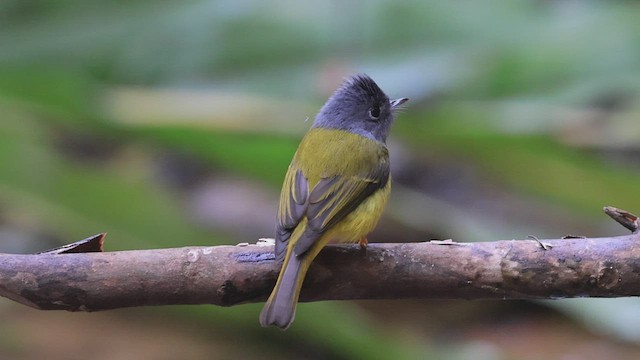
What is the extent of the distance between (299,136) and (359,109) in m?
0.79

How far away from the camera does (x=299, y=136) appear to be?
3260mm

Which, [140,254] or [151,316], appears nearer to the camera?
[140,254]

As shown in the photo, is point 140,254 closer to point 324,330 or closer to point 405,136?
point 324,330

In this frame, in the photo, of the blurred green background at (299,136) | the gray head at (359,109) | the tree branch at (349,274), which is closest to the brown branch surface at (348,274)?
the tree branch at (349,274)

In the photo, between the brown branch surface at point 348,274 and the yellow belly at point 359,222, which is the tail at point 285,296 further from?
the yellow belly at point 359,222

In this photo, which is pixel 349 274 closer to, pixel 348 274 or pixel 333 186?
pixel 348 274

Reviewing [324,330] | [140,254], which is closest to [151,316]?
[324,330]

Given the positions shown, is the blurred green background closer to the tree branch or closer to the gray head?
the gray head

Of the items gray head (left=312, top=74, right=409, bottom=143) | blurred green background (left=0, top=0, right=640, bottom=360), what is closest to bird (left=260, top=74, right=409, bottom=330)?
gray head (left=312, top=74, right=409, bottom=143)

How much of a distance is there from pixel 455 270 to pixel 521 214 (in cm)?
213

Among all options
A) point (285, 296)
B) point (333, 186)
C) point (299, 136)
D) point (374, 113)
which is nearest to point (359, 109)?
point (374, 113)

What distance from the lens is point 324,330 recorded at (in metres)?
A: 2.74

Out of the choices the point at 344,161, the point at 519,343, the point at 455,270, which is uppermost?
the point at 344,161

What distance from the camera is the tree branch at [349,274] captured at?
1653 millimetres
